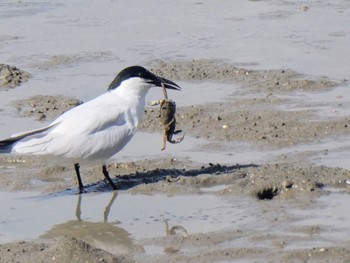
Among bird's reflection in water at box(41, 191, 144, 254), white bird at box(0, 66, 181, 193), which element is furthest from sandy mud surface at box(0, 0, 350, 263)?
white bird at box(0, 66, 181, 193)

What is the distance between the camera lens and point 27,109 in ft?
30.3

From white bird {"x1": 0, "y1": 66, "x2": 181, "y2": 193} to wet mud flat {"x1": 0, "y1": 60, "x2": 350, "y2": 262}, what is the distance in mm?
235

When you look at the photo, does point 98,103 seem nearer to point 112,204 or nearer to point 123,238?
point 112,204

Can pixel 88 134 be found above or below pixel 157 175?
above

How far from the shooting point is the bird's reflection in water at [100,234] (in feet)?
21.3

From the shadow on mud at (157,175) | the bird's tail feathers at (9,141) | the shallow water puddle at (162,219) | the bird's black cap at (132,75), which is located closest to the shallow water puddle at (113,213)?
the shallow water puddle at (162,219)

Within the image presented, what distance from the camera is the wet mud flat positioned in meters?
6.27

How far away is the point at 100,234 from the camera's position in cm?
683

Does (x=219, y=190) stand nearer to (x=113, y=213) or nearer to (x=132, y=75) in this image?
(x=113, y=213)

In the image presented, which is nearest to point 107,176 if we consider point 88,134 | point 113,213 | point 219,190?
point 88,134

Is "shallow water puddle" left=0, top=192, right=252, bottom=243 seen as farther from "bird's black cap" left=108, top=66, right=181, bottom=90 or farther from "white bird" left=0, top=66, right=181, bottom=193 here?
"bird's black cap" left=108, top=66, right=181, bottom=90

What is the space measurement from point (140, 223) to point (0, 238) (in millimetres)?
867

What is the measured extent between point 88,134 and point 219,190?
995 mm

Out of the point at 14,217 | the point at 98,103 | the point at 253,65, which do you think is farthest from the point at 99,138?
the point at 253,65
